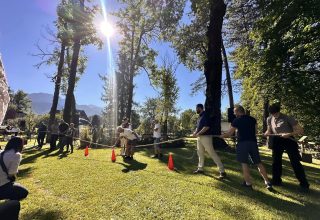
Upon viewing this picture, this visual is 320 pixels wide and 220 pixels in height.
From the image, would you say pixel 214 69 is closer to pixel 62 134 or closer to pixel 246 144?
pixel 246 144

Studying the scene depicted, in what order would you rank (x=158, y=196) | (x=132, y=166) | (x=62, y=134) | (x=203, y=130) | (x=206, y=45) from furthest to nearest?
(x=206, y=45)
(x=62, y=134)
(x=132, y=166)
(x=203, y=130)
(x=158, y=196)

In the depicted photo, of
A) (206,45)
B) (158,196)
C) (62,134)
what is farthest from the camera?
(206,45)

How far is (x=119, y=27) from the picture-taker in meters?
36.8

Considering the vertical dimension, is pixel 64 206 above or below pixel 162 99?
below

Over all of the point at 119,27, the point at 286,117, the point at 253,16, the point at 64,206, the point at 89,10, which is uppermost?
the point at 119,27

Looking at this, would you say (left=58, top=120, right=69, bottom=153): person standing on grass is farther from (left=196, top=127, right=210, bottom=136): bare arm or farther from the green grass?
(left=196, top=127, right=210, bottom=136): bare arm

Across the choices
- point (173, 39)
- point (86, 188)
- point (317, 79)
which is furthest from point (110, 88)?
point (86, 188)

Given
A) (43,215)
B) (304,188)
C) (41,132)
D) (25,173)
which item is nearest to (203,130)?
(304,188)

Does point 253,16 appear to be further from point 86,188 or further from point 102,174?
point 86,188

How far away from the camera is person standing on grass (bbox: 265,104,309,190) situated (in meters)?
8.23

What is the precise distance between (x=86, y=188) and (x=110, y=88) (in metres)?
61.9

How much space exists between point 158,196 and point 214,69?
36.1 ft

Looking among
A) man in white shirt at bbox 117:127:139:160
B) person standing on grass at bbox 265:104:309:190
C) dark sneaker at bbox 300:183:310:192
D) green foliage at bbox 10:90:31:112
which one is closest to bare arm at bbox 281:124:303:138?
person standing on grass at bbox 265:104:309:190

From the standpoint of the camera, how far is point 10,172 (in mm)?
5793
